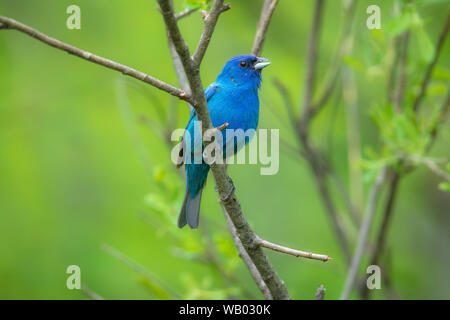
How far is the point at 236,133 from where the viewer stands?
3947mm

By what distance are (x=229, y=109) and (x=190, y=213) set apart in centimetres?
82

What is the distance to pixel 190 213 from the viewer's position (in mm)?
4004

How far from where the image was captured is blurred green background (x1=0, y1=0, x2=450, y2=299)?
20.2ft

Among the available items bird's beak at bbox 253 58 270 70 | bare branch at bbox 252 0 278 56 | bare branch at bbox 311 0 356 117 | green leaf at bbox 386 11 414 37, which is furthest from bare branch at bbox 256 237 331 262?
bare branch at bbox 311 0 356 117

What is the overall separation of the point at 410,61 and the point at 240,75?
57.2 inches

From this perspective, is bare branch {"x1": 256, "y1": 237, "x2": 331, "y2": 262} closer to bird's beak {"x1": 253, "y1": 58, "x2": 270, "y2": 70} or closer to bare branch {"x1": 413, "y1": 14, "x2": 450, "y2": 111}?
bird's beak {"x1": 253, "y1": 58, "x2": 270, "y2": 70}

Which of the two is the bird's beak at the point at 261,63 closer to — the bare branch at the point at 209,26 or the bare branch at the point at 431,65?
the bare branch at the point at 431,65

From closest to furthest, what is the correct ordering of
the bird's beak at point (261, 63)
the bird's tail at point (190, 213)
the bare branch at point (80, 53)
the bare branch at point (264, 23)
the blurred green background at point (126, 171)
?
the bare branch at point (80, 53) → the bare branch at point (264, 23) → the bird's tail at point (190, 213) → the bird's beak at point (261, 63) → the blurred green background at point (126, 171)

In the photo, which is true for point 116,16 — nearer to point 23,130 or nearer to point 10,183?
point 23,130

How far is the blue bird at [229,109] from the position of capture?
13.1 feet

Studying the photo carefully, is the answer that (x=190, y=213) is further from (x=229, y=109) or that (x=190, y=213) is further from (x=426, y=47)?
(x=426, y=47)

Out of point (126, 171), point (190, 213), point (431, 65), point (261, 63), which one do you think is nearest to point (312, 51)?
point (261, 63)

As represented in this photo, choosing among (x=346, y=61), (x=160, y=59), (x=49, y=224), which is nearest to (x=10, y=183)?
(x=49, y=224)

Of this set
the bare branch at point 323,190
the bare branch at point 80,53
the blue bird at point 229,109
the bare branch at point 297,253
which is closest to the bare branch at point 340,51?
the bare branch at point 323,190
